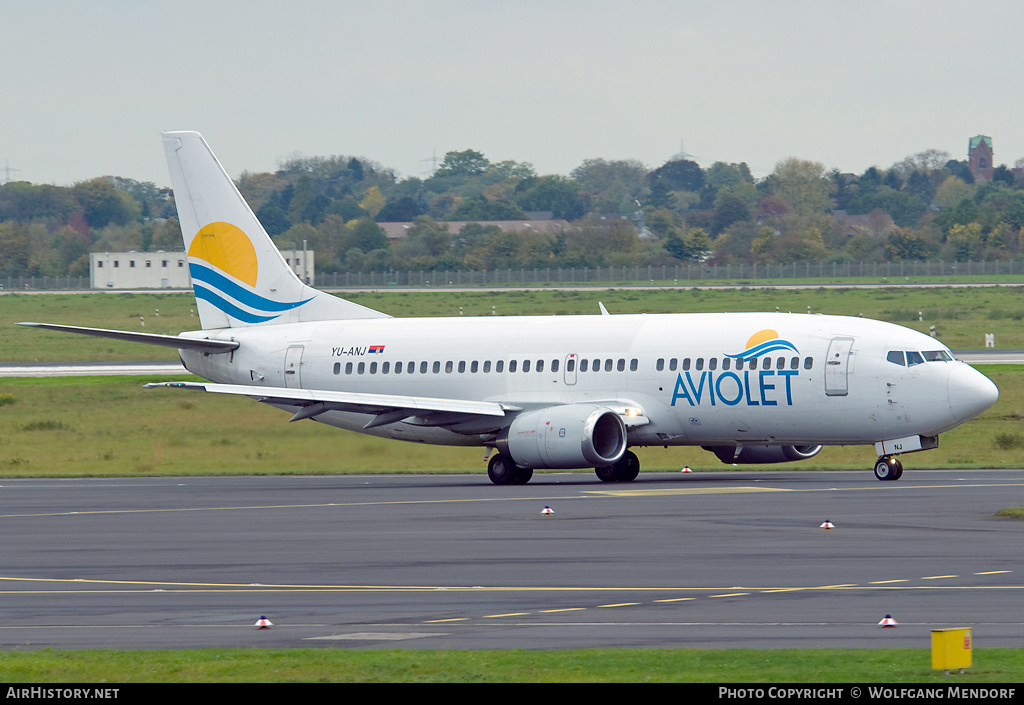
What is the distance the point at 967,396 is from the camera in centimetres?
3903

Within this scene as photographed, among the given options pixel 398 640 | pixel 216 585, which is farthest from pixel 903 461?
pixel 398 640

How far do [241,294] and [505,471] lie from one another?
11696 mm

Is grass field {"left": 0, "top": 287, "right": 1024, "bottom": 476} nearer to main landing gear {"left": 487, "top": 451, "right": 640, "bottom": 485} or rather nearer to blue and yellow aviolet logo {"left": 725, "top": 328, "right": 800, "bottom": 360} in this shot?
main landing gear {"left": 487, "top": 451, "right": 640, "bottom": 485}

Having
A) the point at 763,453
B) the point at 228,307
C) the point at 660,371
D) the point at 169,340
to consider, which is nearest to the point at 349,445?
the point at 169,340

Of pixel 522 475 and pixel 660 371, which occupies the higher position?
pixel 660 371

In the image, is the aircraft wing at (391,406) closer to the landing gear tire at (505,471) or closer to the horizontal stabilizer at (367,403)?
the horizontal stabilizer at (367,403)

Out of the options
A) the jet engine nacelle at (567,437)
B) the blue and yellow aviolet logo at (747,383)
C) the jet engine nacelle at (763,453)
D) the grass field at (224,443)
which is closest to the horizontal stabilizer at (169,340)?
the grass field at (224,443)

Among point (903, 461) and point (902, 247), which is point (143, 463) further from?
point (902, 247)

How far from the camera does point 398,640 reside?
17562 millimetres

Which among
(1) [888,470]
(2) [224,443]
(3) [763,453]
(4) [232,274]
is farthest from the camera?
(2) [224,443]

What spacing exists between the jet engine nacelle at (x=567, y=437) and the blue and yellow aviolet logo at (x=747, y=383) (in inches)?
72.5

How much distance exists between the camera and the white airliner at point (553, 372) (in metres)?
39.7

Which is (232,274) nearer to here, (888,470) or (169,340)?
(169,340)
